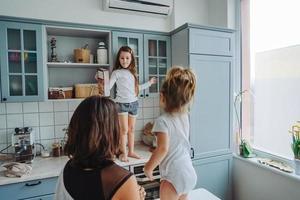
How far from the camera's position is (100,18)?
2.13 meters

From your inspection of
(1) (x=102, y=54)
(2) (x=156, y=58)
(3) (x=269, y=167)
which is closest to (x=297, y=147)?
(3) (x=269, y=167)

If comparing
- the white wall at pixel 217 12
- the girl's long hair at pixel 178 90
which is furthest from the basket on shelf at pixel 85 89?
the white wall at pixel 217 12

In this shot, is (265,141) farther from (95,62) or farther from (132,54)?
(95,62)

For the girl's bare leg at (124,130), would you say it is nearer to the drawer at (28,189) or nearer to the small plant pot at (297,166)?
the drawer at (28,189)

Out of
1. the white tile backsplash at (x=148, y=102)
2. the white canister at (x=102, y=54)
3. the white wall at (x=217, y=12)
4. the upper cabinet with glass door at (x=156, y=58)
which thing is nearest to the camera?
the white canister at (x=102, y=54)

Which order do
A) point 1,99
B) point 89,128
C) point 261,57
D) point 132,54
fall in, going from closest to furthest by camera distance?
point 89,128
point 1,99
point 132,54
point 261,57

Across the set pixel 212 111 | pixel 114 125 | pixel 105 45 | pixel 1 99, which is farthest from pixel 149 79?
pixel 114 125

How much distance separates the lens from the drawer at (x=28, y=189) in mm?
1547

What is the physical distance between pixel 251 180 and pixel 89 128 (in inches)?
74.0

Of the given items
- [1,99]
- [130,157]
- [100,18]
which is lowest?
[130,157]

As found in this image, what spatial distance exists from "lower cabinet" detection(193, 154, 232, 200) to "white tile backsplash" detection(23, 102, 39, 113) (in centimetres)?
154

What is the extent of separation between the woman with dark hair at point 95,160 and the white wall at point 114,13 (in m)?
1.53

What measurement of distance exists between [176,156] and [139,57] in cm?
113

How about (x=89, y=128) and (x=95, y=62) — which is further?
(x=95, y=62)
